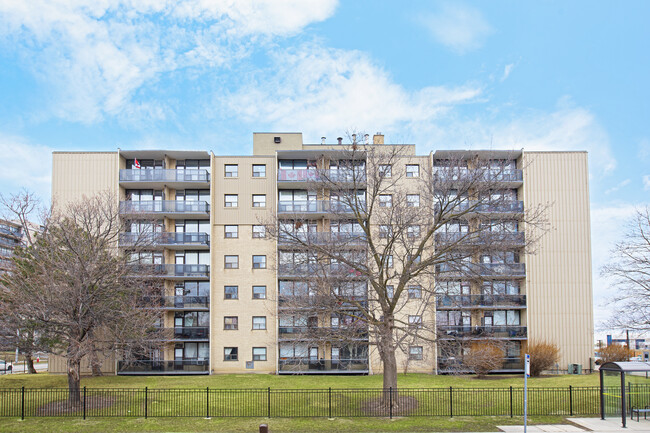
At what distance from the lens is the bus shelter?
20.9m

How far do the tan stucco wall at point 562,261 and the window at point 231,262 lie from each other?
2073 centimetres

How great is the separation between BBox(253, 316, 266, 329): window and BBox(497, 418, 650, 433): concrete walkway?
68.1ft

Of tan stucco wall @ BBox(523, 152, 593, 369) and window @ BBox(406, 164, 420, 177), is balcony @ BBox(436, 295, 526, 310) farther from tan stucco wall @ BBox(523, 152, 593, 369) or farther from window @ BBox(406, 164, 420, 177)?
window @ BBox(406, 164, 420, 177)

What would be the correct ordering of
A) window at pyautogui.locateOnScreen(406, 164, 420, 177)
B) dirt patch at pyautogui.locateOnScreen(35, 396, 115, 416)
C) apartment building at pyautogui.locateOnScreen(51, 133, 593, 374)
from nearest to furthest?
dirt patch at pyautogui.locateOnScreen(35, 396, 115, 416) → apartment building at pyautogui.locateOnScreen(51, 133, 593, 374) → window at pyautogui.locateOnScreen(406, 164, 420, 177)

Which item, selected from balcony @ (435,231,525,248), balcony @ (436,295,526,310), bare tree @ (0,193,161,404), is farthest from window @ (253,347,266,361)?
balcony @ (435,231,525,248)

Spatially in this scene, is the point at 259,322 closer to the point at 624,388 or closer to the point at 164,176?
the point at 164,176

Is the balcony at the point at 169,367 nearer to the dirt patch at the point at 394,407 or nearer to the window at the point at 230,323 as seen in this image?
the window at the point at 230,323

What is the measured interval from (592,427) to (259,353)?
23.1 metres

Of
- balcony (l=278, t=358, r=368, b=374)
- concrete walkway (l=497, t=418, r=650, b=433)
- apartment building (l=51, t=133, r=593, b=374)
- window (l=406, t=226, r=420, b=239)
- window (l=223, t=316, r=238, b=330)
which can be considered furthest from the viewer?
window (l=223, t=316, r=238, b=330)

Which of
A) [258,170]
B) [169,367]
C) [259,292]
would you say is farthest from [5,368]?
[258,170]

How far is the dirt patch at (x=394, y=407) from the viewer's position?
22.7m

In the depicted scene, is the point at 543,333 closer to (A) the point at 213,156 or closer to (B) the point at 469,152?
(B) the point at 469,152

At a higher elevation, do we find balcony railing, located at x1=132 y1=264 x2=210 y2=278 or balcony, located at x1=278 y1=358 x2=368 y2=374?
balcony railing, located at x1=132 y1=264 x2=210 y2=278

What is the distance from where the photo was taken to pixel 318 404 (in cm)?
2452
